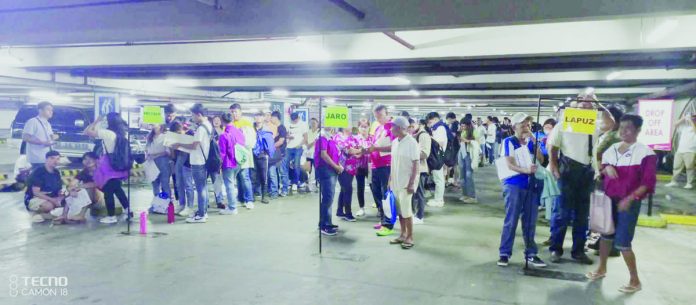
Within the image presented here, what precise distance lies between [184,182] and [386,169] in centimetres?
352

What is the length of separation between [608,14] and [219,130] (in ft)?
20.8

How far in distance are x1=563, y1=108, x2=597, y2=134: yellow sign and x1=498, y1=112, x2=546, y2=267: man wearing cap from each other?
1.45 feet

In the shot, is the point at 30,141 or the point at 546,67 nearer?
the point at 30,141

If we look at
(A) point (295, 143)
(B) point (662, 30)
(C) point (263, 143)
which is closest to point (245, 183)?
(C) point (263, 143)

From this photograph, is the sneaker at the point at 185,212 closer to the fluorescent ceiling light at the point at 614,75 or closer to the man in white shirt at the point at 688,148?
the fluorescent ceiling light at the point at 614,75

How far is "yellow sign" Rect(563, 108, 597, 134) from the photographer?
4805mm

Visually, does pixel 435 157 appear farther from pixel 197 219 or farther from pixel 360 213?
pixel 197 219

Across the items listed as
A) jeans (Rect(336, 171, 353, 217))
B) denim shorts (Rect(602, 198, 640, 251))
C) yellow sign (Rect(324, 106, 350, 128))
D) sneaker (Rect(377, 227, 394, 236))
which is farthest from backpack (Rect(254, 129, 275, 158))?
denim shorts (Rect(602, 198, 640, 251))

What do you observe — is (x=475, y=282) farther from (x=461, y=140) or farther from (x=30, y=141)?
(x=30, y=141)

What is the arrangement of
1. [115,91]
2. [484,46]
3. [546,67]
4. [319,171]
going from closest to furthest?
[319,171] < [484,46] < [546,67] < [115,91]

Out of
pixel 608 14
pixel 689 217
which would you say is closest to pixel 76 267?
pixel 608 14

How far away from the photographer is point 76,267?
4.95 m

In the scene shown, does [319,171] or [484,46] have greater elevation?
[484,46]

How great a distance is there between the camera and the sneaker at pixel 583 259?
527cm
